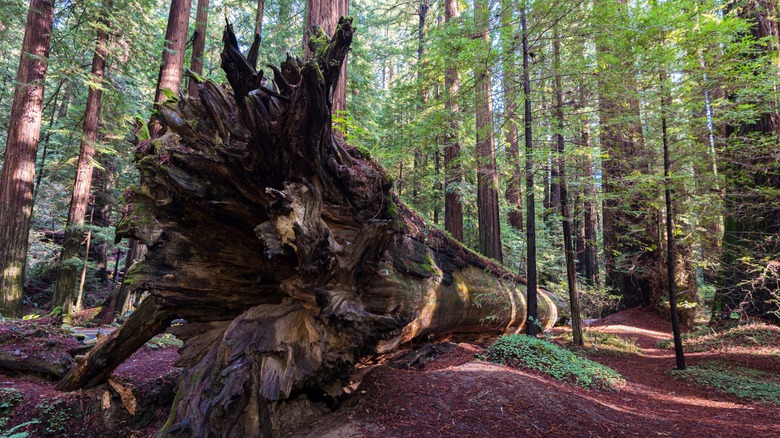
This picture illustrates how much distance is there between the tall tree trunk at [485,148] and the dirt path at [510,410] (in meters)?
4.31

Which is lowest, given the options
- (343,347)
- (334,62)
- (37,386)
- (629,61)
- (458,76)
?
(37,386)

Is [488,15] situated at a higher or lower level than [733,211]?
higher

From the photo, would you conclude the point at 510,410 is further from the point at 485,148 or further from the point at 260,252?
the point at 485,148

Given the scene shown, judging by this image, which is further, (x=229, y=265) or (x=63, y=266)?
(x=63, y=266)

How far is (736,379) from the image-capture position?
617cm

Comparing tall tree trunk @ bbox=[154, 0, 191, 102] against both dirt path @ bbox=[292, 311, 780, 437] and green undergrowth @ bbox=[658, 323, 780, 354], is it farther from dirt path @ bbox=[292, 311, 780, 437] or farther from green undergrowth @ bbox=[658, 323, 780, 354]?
green undergrowth @ bbox=[658, 323, 780, 354]

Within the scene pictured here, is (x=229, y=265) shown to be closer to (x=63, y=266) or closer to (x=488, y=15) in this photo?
(x=488, y=15)

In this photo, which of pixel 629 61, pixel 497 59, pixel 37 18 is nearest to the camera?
pixel 629 61

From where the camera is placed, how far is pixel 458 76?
38.8 ft

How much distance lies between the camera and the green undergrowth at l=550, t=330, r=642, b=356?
8.41 metres

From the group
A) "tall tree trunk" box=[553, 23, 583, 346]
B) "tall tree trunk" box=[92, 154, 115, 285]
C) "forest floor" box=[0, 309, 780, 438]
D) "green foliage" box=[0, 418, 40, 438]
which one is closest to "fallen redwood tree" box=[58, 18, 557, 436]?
"forest floor" box=[0, 309, 780, 438]

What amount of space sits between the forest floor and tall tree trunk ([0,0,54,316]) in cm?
515

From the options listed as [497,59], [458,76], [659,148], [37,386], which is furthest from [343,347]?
[458,76]

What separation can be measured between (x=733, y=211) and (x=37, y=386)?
39.4 feet
